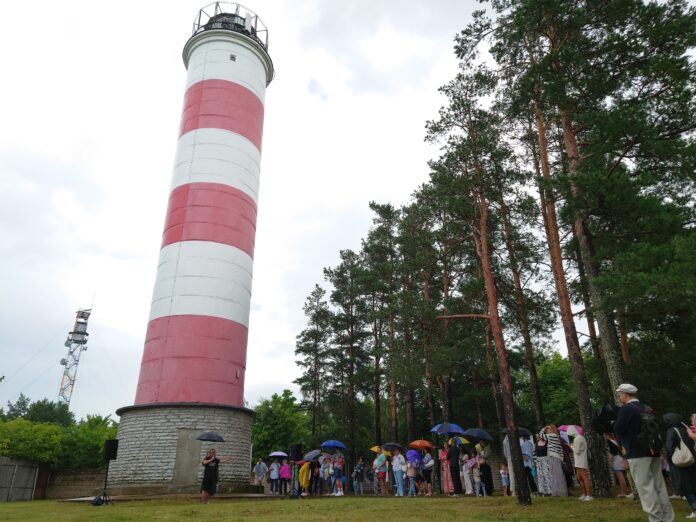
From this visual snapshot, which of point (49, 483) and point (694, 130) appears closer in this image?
point (694, 130)

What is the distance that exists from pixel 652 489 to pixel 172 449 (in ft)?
49.1

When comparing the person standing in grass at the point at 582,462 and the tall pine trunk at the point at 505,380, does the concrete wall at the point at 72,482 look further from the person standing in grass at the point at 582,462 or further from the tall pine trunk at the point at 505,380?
the person standing in grass at the point at 582,462

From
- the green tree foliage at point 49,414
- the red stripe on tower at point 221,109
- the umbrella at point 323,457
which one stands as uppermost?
the red stripe on tower at point 221,109

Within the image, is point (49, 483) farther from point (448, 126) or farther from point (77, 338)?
point (77, 338)

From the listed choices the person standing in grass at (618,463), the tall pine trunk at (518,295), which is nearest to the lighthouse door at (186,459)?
the tall pine trunk at (518,295)

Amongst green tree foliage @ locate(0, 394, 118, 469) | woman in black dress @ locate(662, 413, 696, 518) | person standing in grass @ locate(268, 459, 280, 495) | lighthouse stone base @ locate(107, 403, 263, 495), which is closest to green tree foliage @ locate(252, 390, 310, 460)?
green tree foliage @ locate(0, 394, 118, 469)

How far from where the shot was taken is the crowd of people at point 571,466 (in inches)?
240

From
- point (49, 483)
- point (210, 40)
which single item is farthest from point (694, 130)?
point (49, 483)

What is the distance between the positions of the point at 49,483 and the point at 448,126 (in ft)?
94.6

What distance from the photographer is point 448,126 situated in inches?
587

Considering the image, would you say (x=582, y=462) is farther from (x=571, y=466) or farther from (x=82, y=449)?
(x=82, y=449)

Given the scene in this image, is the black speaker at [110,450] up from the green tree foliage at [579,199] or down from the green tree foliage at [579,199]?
down

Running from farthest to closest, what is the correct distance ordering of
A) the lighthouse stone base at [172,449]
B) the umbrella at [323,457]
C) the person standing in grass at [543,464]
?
the umbrella at [323,457]
the lighthouse stone base at [172,449]
the person standing in grass at [543,464]

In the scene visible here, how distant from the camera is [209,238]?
1978 cm
